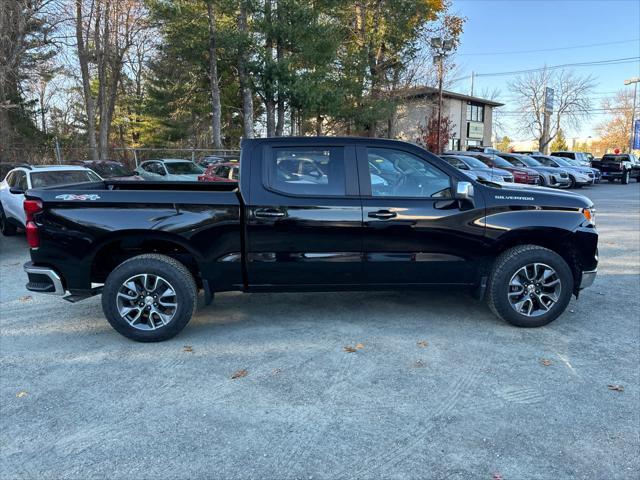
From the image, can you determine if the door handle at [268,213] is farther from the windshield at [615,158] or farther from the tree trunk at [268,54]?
the windshield at [615,158]

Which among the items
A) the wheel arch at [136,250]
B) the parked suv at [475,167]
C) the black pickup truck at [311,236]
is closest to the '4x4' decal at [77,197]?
the black pickup truck at [311,236]

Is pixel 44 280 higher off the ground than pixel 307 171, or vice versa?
pixel 307 171

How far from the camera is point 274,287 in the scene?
178 inches

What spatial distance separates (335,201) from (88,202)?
2.24 metres

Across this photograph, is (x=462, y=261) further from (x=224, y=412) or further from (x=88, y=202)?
(x=88, y=202)

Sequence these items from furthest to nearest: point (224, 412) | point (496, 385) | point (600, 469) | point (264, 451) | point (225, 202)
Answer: point (225, 202) → point (496, 385) → point (224, 412) → point (264, 451) → point (600, 469)

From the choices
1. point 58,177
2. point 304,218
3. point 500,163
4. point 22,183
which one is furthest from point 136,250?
point 500,163

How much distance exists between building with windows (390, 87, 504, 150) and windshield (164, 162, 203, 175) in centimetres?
2481

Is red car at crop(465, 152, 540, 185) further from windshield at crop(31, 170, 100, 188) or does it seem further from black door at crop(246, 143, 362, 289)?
black door at crop(246, 143, 362, 289)

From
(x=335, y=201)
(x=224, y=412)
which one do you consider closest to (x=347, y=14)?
(x=335, y=201)

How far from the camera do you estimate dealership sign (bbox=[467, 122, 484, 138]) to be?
144 feet

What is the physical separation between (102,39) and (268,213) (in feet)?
100

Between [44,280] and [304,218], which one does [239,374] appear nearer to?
[304,218]

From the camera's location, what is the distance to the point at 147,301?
4297mm
